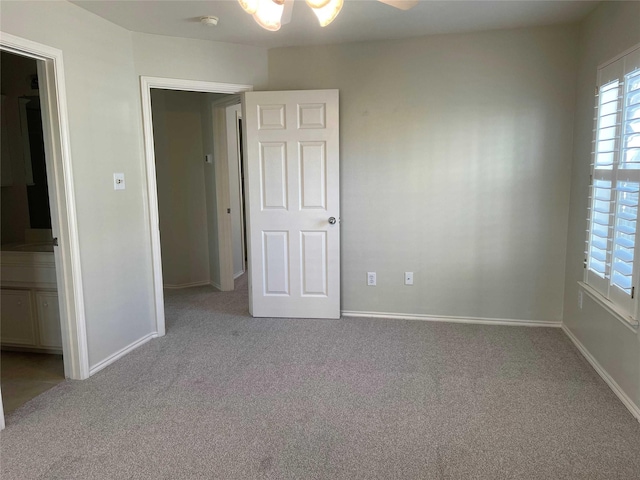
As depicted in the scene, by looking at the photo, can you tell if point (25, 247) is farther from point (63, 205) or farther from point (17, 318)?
point (63, 205)

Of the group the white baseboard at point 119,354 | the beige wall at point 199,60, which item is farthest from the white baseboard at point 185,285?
the beige wall at point 199,60

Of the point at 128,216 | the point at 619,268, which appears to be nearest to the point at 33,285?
the point at 128,216

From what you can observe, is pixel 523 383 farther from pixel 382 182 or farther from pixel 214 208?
pixel 214 208

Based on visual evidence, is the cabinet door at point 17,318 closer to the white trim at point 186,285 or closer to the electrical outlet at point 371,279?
the white trim at point 186,285

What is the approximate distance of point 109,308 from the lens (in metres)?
3.15

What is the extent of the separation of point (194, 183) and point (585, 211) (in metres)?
3.92

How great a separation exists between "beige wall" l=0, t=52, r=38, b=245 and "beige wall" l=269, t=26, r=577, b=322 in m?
1.99

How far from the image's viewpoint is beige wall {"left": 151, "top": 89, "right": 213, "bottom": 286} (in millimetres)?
4969

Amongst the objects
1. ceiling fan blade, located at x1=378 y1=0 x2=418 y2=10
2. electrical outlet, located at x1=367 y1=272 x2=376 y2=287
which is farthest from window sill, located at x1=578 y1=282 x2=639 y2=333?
ceiling fan blade, located at x1=378 y1=0 x2=418 y2=10

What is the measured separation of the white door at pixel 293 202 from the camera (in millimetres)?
3758

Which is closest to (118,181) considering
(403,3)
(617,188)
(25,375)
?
(25,375)

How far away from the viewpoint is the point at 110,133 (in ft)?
10.3

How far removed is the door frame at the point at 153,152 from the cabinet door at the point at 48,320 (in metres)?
0.70

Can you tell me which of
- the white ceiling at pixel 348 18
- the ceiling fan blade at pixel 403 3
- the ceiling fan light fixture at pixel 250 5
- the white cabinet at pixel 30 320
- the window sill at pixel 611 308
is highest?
the white ceiling at pixel 348 18
